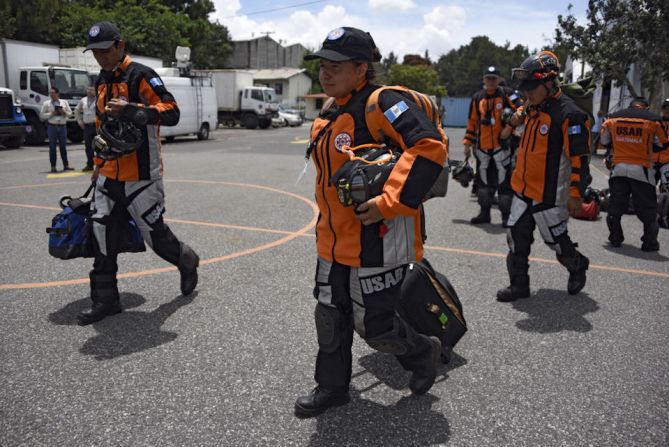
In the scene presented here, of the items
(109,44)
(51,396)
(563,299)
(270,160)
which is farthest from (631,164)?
(270,160)

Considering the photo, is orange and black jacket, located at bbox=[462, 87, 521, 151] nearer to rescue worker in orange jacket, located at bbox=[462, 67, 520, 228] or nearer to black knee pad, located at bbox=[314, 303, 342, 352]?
rescue worker in orange jacket, located at bbox=[462, 67, 520, 228]

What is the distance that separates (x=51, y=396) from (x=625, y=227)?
26.7 ft

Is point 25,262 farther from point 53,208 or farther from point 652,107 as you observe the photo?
point 652,107

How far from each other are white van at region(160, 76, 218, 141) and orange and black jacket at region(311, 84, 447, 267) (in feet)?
66.9

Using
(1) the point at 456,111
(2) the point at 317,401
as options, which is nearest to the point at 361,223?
(2) the point at 317,401

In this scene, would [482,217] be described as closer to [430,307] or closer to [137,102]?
[430,307]

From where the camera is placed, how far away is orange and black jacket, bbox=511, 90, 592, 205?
4488 millimetres

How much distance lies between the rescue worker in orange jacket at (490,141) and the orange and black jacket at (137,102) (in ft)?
16.8

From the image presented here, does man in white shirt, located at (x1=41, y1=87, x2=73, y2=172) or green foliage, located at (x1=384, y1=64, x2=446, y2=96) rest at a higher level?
green foliage, located at (x1=384, y1=64, x2=446, y2=96)

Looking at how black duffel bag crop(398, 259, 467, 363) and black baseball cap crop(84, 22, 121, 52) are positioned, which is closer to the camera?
black duffel bag crop(398, 259, 467, 363)

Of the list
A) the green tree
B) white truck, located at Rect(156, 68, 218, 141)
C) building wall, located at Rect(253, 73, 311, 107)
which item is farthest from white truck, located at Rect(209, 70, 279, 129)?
building wall, located at Rect(253, 73, 311, 107)

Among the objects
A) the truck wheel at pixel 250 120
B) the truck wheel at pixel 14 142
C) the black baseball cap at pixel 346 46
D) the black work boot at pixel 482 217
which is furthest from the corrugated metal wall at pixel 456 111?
the black baseball cap at pixel 346 46

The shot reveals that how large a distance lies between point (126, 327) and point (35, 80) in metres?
19.8

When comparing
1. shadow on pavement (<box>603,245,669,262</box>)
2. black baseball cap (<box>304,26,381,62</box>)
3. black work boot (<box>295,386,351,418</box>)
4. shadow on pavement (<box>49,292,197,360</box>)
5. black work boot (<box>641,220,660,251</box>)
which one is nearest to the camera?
black baseball cap (<box>304,26,381,62</box>)
